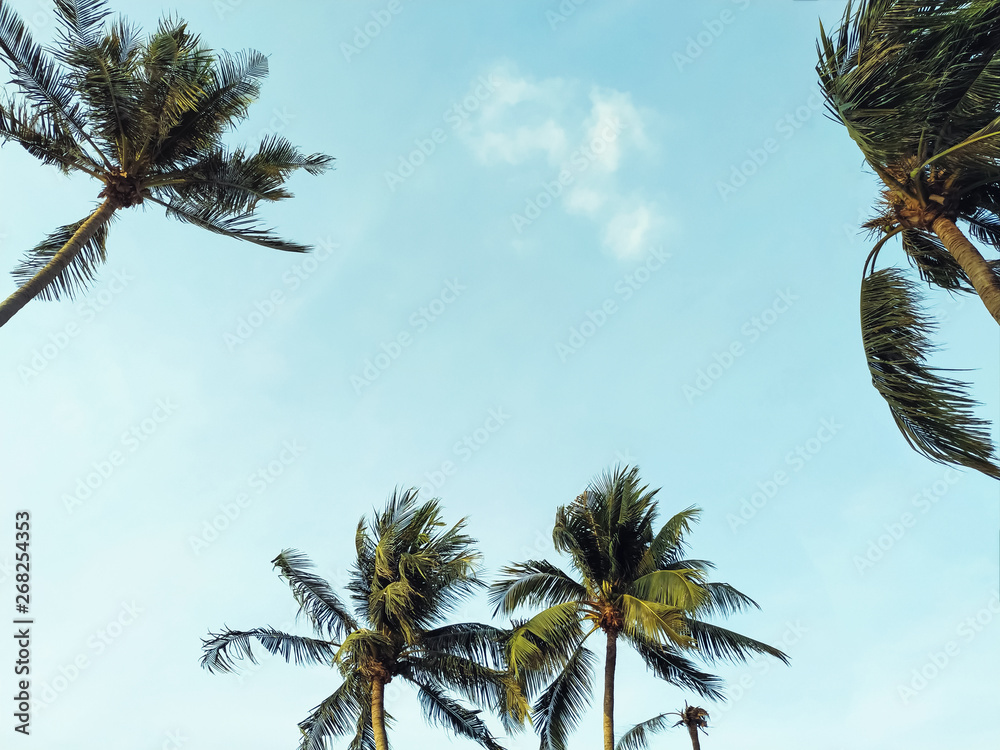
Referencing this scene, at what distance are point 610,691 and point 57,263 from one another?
14.9 metres

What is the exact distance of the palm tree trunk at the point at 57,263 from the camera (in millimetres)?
10609

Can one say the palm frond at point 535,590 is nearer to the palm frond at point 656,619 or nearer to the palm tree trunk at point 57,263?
the palm frond at point 656,619

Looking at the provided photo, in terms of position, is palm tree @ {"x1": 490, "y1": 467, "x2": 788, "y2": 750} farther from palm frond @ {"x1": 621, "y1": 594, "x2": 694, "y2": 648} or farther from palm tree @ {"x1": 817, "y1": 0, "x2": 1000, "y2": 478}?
palm tree @ {"x1": 817, "y1": 0, "x2": 1000, "y2": 478}

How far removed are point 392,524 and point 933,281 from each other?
43.9ft

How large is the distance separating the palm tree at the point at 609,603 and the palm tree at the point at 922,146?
8.31m

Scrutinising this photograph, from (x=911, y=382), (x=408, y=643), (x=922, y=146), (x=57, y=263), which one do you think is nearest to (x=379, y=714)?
(x=408, y=643)

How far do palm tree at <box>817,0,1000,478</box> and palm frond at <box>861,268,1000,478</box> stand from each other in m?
0.01

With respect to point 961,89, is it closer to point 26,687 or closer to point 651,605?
point 651,605

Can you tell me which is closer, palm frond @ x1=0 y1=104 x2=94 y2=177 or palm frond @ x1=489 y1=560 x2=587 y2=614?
palm frond @ x1=0 y1=104 x2=94 y2=177

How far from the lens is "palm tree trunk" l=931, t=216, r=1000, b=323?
848 cm

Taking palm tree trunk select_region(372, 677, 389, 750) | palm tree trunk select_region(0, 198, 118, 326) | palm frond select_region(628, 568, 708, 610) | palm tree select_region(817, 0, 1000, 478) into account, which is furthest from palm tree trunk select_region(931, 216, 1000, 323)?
palm tree trunk select_region(372, 677, 389, 750)

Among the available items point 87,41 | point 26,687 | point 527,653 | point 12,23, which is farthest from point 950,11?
point 26,687

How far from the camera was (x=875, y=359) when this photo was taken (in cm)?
969

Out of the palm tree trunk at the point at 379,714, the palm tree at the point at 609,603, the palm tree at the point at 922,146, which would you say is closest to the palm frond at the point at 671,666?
the palm tree at the point at 609,603
